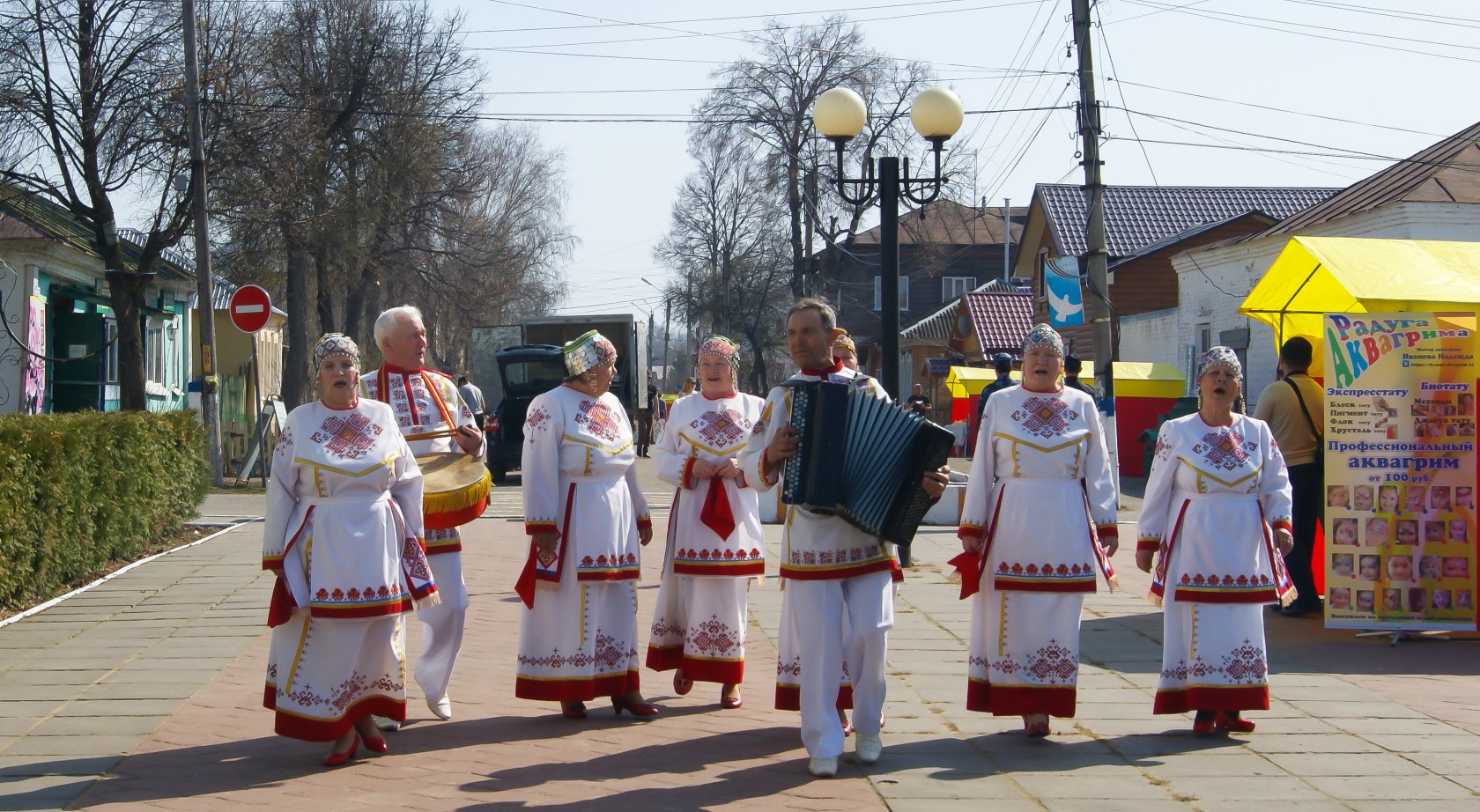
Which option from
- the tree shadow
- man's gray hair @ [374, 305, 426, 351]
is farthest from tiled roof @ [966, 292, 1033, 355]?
the tree shadow

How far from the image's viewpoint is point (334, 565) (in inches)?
230

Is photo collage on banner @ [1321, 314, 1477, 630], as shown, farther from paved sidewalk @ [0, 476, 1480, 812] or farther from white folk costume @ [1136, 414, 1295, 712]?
white folk costume @ [1136, 414, 1295, 712]

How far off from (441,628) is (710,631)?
127 cm

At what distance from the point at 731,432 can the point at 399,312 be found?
1.68 m

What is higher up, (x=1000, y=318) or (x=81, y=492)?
(x=1000, y=318)

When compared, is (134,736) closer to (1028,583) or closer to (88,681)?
(88,681)

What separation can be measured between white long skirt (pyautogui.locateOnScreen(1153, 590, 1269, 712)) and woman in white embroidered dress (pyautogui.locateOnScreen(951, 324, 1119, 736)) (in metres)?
0.51

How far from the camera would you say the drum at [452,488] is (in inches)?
265

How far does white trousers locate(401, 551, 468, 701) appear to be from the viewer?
268 inches

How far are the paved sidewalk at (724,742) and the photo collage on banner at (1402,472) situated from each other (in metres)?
0.34

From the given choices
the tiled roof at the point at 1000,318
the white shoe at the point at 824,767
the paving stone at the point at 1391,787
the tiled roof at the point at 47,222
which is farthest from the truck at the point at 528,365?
the paving stone at the point at 1391,787

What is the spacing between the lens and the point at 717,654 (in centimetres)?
707

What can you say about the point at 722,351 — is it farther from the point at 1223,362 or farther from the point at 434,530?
the point at 1223,362

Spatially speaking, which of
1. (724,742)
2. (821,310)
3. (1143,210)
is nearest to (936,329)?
(1143,210)
